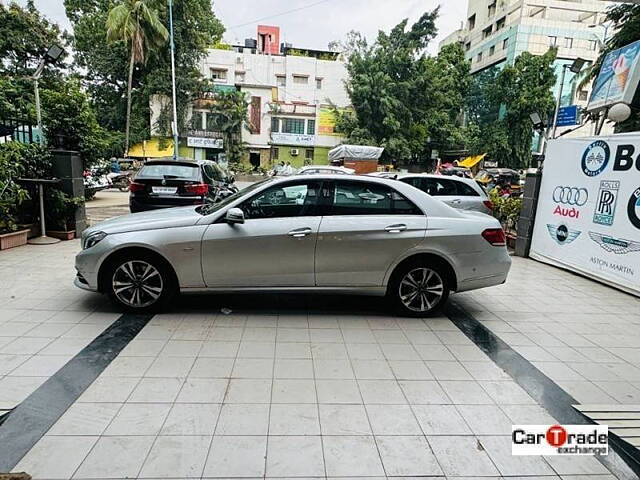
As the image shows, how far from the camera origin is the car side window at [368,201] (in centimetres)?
421

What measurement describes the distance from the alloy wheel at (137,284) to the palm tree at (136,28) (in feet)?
83.6

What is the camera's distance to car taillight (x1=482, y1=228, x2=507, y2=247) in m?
4.29

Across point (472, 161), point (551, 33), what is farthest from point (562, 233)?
point (551, 33)

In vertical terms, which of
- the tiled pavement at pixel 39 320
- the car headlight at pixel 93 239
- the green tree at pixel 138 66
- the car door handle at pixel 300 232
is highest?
the green tree at pixel 138 66

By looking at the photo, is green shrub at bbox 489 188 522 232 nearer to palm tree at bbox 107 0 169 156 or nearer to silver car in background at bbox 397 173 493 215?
silver car in background at bbox 397 173 493 215

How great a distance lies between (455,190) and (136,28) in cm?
2446

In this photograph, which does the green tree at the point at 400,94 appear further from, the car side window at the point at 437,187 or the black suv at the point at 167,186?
the black suv at the point at 167,186

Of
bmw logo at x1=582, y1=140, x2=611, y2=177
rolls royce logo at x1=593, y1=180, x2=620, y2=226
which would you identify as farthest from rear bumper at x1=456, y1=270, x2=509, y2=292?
bmw logo at x1=582, y1=140, x2=611, y2=177

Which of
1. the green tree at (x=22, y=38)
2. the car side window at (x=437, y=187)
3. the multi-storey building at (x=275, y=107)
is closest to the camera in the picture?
the car side window at (x=437, y=187)

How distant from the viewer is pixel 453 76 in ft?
101

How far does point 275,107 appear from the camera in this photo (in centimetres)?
3012

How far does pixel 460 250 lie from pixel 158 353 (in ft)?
10.1

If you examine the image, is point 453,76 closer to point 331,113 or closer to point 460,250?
point 331,113

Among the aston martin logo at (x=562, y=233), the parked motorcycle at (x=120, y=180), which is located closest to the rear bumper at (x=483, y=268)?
the aston martin logo at (x=562, y=233)
